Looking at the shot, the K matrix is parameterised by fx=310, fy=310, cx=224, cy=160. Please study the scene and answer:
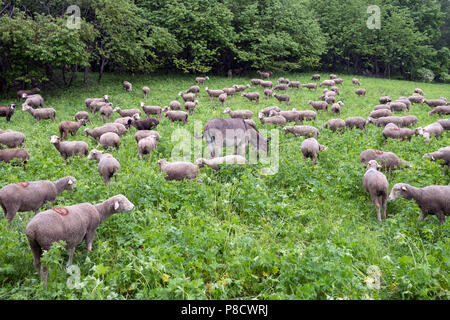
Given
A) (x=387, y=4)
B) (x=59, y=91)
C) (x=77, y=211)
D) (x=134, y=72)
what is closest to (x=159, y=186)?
(x=77, y=211)

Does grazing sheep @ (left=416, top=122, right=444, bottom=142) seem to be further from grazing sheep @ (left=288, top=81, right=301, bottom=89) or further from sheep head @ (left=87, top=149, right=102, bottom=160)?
grazing sheep @ (left=288, top=81, right=301, bottom=89)

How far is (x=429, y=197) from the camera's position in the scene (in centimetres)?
734

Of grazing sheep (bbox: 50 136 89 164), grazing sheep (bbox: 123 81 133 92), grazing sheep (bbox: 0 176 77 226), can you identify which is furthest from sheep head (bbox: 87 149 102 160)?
grazing sheep (bbox: 123 81 133 92)

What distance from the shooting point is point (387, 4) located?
2090 inches

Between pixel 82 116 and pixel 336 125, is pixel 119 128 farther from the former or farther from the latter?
pixel 336 125

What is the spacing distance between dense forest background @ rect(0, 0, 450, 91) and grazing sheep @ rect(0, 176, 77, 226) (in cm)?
1708

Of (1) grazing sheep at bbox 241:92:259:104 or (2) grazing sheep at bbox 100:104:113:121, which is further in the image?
(1) grazing sheep at bbox 241:92:259:104

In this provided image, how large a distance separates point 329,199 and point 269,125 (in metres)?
9.08

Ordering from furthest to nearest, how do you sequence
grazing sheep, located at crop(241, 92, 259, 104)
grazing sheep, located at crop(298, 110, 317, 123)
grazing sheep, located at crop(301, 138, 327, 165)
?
grazing sheep, located at crop(241, 92, 259, 104) < grazing sheep, located at crop(298, 110, 317, 123) < grazing sheep, located at crop(301, 138, 327, 165)

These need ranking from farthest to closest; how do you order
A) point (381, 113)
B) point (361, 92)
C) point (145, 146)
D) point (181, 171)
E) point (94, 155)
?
point (361, 92)
point (381, 113)
point (145, 146)
point (94, 155)
point (181, 171)

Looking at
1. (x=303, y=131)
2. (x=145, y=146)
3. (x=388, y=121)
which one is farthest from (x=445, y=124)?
(x=145, y=146)

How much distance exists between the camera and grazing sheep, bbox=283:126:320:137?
14.7 meters

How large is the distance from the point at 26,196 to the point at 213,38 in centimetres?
3229

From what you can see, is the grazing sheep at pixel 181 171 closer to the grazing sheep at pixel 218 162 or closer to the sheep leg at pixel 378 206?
the grazing sheep at pixel 218 162
